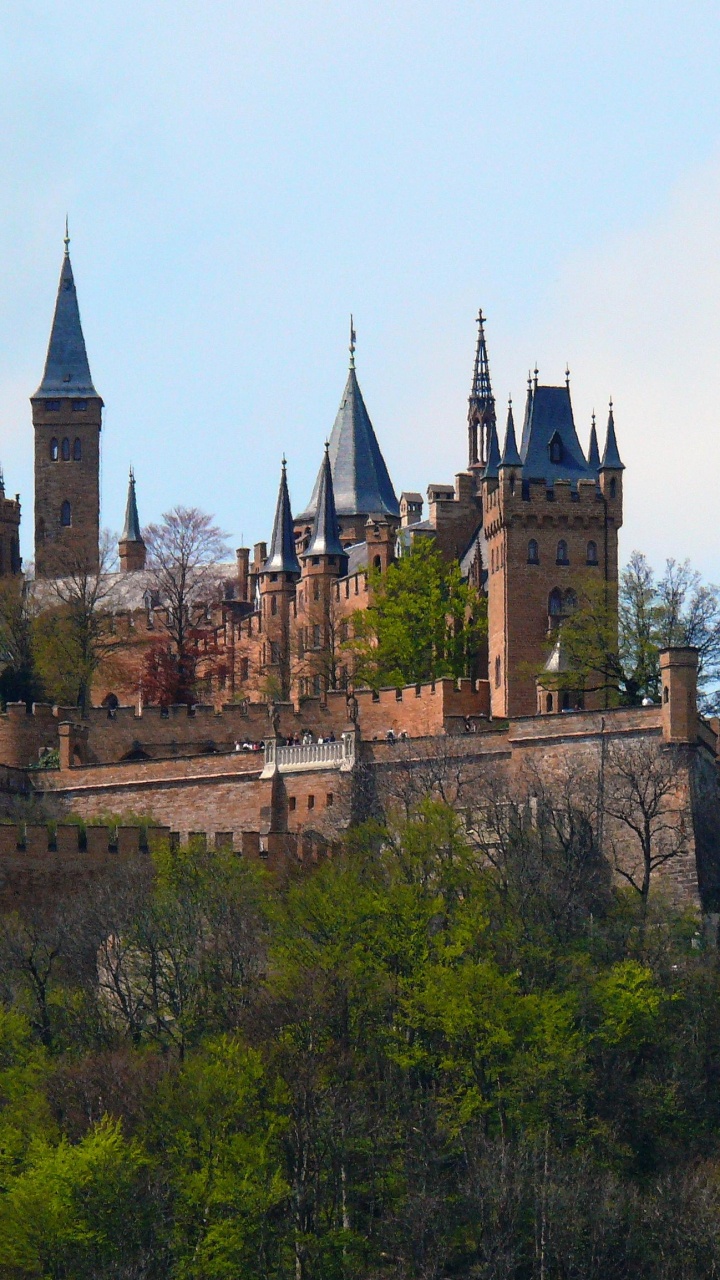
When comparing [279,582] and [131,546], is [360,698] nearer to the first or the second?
[279,582]

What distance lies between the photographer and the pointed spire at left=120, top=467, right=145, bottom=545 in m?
130

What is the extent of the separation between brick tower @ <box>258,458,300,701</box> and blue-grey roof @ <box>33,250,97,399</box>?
23456 mm

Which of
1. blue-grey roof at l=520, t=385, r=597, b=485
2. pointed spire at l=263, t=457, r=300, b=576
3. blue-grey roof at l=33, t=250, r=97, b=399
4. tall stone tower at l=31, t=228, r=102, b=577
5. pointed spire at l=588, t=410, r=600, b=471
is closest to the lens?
blue-grey roof at l=520, t=385, r=597, b=485

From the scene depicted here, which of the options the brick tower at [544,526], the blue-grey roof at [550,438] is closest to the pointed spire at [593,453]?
the brick tower at [544,526]

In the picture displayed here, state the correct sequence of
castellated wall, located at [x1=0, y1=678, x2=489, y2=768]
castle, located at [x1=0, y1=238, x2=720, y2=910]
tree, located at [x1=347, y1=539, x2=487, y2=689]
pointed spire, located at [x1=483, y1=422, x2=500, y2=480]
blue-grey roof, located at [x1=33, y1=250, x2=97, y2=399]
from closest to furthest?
castle, located at [x1=0, y1=238, x2=720, y2=910], castellated wall, located at [x1=0, y1=678, x2=489, y2=768], tree, located at [x1=347, y1=539, x2=487, y2=689], pointed spire, located at [x1=483, y1=422, x2=500, y2=480], blue-grey roof, located at [x1=33, y1=250, x2=97, y2=399]

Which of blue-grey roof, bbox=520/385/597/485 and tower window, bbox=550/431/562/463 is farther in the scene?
tower window, bbox=550/431/562/463

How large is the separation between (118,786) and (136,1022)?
15.9 metres

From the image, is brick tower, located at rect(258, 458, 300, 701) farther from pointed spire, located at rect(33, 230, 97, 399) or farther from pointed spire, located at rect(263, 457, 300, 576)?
pointed spire, located at rect(33, 230, 97, 399)

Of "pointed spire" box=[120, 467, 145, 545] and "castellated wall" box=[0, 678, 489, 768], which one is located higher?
"pointed spire" box=[120, 467, 145, 545]

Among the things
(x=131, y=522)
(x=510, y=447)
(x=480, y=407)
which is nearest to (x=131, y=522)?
(x=131, y=522)

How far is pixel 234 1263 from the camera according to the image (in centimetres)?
5762

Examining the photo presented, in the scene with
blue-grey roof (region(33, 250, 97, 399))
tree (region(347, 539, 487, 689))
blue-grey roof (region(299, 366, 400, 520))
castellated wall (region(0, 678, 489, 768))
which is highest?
blue-grey roof (region(33, 250, 97, 399))

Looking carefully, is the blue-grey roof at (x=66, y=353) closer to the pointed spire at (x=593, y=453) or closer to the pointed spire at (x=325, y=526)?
the pointed spire at (x=325, y=526)

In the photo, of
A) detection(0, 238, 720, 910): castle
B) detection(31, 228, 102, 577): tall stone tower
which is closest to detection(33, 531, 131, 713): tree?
detection(0, 238, 720, 910): castle
